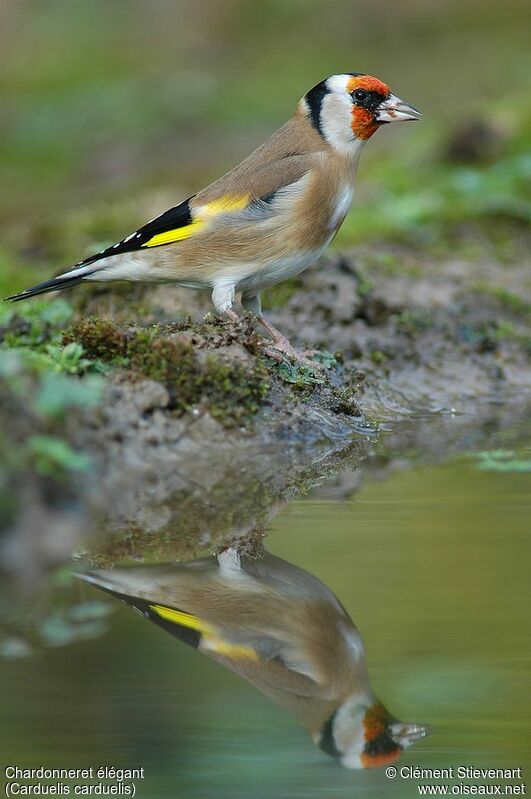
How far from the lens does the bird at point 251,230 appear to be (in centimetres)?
577

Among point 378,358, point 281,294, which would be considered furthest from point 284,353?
point 281,294

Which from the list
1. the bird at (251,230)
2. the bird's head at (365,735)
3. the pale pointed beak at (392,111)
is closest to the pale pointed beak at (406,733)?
the bird's head at (365,735)

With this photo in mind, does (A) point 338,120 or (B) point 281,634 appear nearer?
(B) point 281,634

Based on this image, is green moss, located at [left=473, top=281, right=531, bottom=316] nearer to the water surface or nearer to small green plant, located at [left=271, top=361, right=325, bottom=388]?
small green plant, located at [left=271, top=361, right=325, bottom=388]

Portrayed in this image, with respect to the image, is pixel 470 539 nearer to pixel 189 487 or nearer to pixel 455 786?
pixel 189 487

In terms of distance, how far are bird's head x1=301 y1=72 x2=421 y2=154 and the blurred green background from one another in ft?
8.39

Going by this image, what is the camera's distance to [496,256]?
338 inches

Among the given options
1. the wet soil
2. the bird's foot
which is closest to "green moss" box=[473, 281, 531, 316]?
the wet soil

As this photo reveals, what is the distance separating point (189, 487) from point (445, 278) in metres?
3.54

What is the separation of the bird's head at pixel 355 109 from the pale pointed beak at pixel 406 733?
3.64m

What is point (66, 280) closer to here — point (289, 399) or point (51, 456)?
point (289, 399)

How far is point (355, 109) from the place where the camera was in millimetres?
6191

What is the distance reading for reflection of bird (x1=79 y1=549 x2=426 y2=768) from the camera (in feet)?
9.82

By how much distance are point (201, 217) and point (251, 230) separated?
0.25 metres
